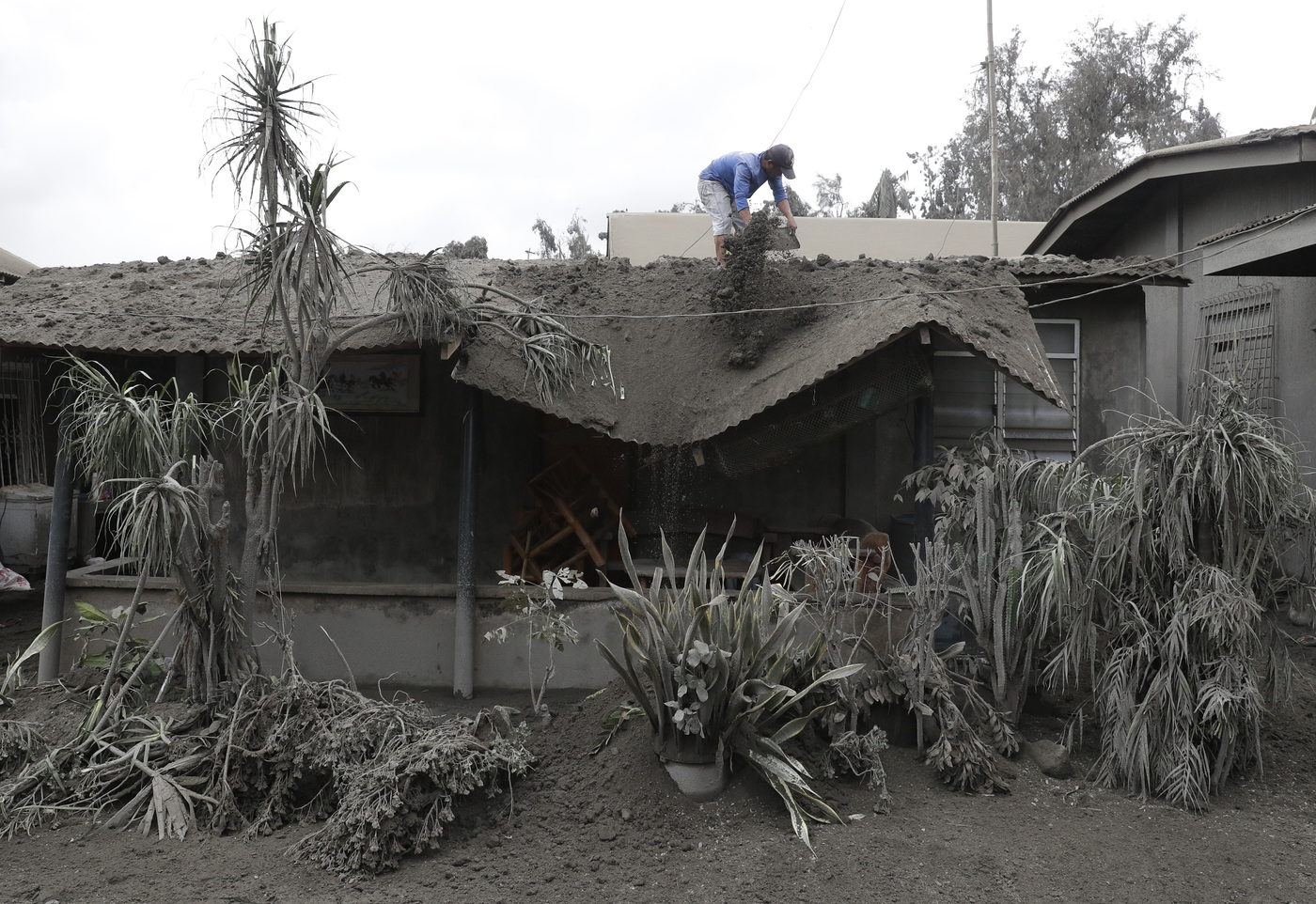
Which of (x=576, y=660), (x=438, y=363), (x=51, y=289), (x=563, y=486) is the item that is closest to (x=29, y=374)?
(x=51, y=289)

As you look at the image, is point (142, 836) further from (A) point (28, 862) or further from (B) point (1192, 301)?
(B) point (1192, 301)

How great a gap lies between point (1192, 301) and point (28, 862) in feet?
36.0

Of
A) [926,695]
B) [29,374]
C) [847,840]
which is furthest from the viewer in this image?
[29,374]

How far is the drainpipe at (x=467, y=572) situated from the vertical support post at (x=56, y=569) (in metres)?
2.87

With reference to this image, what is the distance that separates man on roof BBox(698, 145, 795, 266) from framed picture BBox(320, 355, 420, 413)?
2872mm

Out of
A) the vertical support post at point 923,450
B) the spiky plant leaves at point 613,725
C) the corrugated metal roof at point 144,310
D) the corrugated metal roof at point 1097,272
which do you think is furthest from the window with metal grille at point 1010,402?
A: the corrugated metal roof at point 144,310

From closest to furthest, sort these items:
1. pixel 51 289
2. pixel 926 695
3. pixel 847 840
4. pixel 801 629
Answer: pixel 847 840, pixel 926 695, pixel 801 629, pixel 51 289

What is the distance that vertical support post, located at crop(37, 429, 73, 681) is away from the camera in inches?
279

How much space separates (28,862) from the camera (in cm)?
463

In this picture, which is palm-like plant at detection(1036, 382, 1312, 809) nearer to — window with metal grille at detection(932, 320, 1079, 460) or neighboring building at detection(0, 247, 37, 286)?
window with metal grille at detection(932, 320, 1079, 460)

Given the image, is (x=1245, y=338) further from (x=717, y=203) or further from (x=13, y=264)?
(x=13, y=264)

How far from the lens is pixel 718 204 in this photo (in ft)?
28.7

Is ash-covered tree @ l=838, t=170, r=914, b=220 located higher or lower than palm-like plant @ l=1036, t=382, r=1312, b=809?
higher

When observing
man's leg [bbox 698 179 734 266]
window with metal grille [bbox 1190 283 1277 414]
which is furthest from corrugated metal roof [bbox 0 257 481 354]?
window with metal grille [bbox 1190 283 1277 414]
